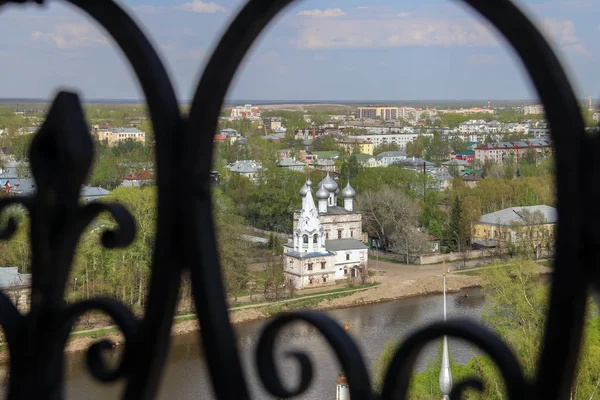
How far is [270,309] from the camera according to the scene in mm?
10961

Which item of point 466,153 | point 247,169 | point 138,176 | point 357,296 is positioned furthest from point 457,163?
point 357,296

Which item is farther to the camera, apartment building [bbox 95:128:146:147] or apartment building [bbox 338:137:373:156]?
apartment building [bbox 338:137:373:156]

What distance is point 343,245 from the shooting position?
13125 mm

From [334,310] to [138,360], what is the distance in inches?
431

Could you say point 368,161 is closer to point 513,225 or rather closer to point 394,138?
point 394,138

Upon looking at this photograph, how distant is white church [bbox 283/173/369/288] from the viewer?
1249cm

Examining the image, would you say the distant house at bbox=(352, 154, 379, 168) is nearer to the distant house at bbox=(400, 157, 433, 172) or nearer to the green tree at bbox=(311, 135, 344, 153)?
the distant house at bbox=(400, 157, 433, 172)

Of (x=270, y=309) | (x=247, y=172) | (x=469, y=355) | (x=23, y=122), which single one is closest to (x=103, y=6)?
(x=469, y=355)

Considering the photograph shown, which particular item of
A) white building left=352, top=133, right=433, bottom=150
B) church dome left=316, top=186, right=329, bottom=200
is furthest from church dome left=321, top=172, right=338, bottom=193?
white building left=352, top=133, right=433, bottom=150

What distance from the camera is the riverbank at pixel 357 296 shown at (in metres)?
10.0

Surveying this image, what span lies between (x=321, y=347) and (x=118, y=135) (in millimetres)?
19494

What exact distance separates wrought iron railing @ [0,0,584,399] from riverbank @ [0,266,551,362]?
915 centimetres

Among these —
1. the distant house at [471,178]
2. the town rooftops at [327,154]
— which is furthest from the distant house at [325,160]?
the distant house at [471,178]

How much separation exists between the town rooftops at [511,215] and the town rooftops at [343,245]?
9.16ft
